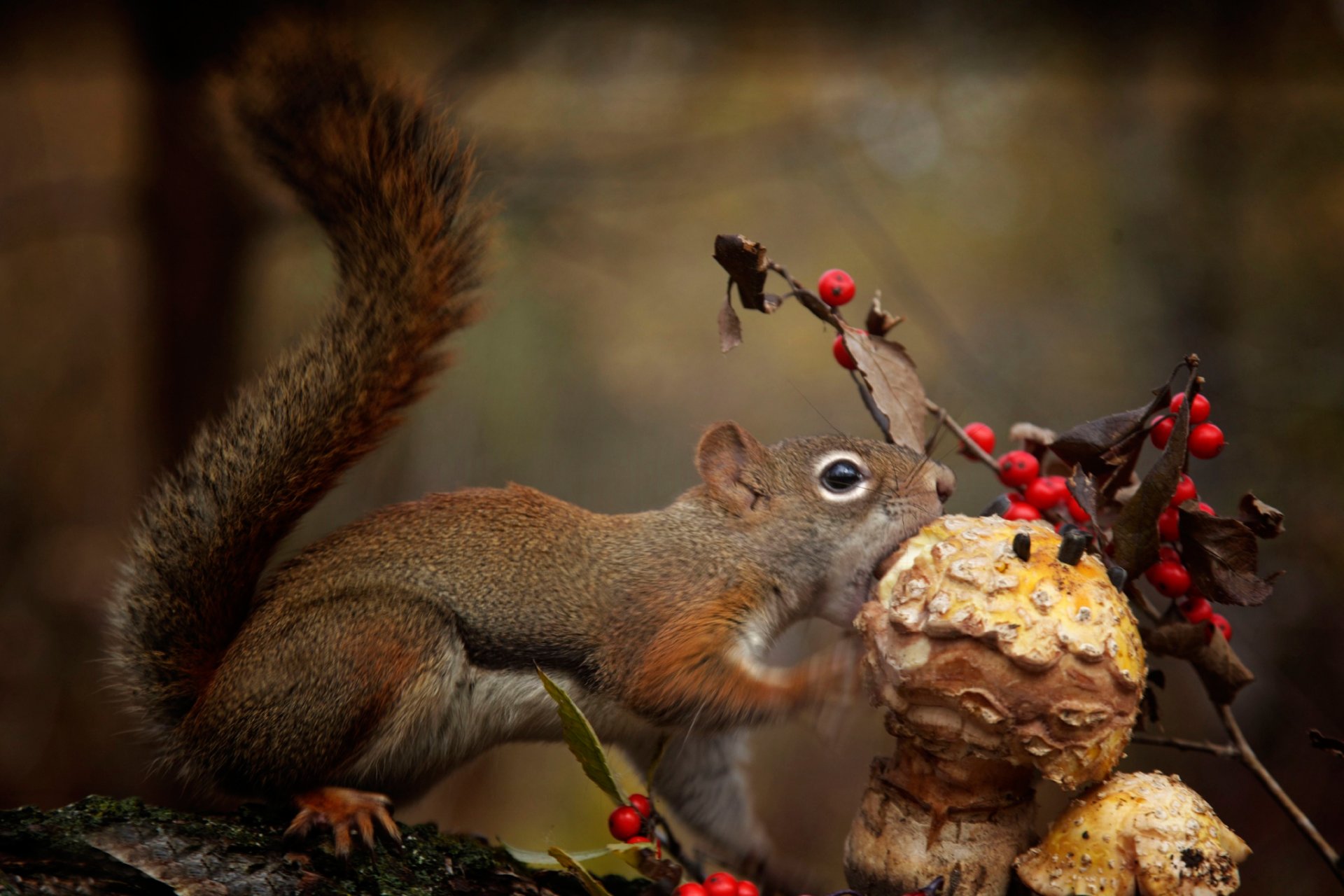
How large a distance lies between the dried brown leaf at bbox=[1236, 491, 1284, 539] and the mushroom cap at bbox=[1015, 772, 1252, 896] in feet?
1.06

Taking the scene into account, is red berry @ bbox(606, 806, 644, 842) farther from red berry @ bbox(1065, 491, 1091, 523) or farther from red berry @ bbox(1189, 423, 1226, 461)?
red berry @ bbox(1189, 423, 1226, 461)

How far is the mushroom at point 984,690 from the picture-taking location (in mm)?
963

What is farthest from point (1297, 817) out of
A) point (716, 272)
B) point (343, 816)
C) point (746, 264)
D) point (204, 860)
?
point (716, 272)

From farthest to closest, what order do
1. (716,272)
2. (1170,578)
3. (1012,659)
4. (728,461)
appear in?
(716,272), (728,461), (1170,578), (1012,659)

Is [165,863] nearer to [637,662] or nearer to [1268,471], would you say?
[637,662]

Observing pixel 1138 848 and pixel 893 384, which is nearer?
pixel 1138 848

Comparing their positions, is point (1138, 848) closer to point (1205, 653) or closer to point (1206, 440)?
point (1205, 653)

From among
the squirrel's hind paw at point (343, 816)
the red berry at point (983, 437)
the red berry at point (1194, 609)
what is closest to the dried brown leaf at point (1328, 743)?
the red berry at point (1194, 609)

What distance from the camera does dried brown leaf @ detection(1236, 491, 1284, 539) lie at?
45.3 inches

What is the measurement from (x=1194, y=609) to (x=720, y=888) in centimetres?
68

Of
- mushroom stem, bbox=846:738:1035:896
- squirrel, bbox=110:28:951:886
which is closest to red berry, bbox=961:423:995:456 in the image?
squirrel, bbox=110:28:951:886

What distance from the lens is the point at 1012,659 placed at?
96cm

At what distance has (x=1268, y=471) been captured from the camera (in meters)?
2.53

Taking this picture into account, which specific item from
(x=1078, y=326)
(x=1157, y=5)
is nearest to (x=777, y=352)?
(x=1078, y=326)
